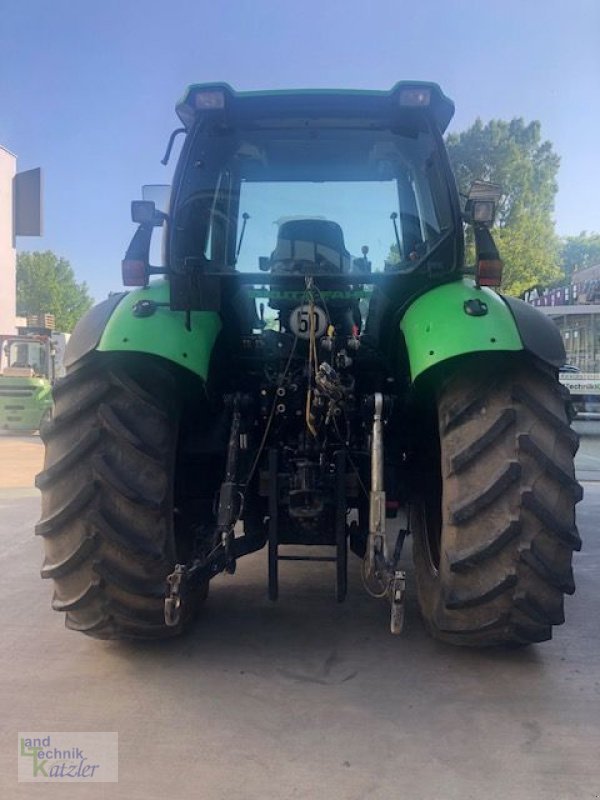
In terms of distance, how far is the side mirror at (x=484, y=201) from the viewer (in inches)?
124

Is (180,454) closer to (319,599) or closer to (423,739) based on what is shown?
(319,599)

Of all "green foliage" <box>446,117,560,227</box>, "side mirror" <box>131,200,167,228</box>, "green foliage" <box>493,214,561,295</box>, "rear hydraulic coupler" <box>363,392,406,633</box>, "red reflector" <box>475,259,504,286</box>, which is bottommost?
"rear hydraulic coupler" <box>363,392,406,633</box>

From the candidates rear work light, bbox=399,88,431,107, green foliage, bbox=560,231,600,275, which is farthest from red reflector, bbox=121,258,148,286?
green foliage, bbox=560,231,600,275

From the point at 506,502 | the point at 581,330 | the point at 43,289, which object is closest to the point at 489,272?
the point at 506,502

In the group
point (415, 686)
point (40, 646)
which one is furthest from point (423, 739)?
point (40, 646)

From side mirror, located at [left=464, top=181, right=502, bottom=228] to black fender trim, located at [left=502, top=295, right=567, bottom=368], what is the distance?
1.68 feet

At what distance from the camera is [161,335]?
9.31ft

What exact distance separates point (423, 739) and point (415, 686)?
0.41 metres

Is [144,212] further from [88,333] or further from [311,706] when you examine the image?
[311,706]

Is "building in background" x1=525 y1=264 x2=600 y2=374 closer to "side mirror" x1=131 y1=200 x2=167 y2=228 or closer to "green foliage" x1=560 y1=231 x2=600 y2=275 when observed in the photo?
"side mirror" x1=131 y1=200 x2=167 y2=228

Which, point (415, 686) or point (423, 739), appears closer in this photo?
point (423, 739)

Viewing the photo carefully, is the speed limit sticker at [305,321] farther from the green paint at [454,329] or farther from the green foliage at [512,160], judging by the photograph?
the green foliage at [512,160]

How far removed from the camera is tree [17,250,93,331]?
54531 millimetres

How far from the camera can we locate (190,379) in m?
3.03
